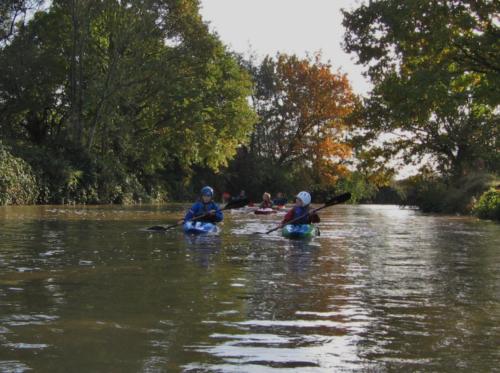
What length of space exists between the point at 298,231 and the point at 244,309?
9707mm

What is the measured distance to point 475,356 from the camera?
509 cm

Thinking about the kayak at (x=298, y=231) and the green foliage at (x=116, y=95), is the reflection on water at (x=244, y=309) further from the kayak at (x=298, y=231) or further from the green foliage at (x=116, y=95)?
the green foliage at (x=116, y=95)

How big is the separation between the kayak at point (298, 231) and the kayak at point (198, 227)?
2.13m

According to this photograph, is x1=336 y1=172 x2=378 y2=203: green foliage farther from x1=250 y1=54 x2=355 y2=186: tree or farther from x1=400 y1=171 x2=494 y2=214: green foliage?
x1=400 y1=171 x2=494 y2=214: green foliage

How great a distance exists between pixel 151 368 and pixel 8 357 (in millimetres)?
1083

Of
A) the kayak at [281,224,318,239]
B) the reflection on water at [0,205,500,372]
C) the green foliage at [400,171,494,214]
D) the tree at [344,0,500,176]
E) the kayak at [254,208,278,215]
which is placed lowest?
the reflection on water at [0,205,500,372]

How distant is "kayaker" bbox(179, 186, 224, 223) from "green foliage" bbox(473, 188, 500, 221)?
13.8 m

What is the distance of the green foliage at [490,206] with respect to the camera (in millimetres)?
27400

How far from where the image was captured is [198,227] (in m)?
17.7

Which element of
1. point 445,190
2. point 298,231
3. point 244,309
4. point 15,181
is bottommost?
point 244,309

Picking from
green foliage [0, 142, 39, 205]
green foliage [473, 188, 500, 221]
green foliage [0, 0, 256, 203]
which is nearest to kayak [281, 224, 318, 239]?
green foliage [473, 188, 500, 221]

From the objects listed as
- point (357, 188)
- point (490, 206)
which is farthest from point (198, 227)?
point (357, 188)

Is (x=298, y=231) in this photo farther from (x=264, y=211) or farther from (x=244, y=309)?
(x=264, y=211)

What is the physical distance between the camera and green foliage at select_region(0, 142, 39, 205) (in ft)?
111
